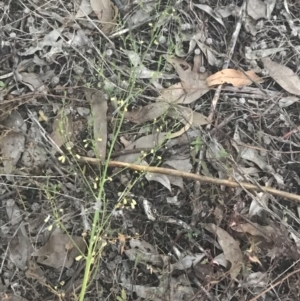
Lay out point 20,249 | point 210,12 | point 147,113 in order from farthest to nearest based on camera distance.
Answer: point 210,12 < point 147,113 < point 20,249

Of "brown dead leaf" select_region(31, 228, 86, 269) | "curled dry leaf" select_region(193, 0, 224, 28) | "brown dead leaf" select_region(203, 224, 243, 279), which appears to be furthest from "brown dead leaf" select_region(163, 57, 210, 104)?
"brown dead leaf" select_region(31, 228, 86, 269)

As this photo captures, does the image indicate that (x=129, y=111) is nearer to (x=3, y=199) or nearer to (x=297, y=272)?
Result: (x=3, y=199)

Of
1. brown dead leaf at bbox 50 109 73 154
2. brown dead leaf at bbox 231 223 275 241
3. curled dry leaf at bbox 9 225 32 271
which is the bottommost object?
curled dry leaf at bbox 9 225 32 271

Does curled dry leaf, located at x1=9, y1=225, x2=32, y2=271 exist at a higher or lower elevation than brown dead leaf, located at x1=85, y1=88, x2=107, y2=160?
lower

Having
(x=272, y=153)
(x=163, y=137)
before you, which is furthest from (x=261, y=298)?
(x=163, y=137)

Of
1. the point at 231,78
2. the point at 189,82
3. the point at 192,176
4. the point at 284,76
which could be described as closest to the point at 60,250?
the point at 192,176

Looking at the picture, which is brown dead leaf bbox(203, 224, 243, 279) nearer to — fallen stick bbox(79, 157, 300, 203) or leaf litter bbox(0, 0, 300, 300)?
A: leaf litter bbox(0, 0, 300, 300)

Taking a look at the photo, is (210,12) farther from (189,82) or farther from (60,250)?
(60,250)
